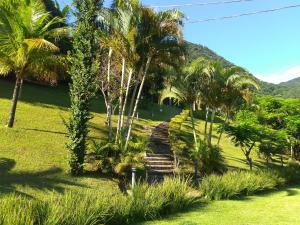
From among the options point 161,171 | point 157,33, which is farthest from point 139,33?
point 161,171

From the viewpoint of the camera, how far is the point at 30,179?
1260cm

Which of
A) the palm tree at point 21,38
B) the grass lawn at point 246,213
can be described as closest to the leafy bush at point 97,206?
the grass lawn at point 246,213

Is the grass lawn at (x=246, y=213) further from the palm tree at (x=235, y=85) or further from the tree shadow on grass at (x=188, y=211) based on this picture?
the palm tree at (x=235, y=85)

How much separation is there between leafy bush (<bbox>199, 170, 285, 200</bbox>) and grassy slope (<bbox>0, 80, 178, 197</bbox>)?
3331 mm

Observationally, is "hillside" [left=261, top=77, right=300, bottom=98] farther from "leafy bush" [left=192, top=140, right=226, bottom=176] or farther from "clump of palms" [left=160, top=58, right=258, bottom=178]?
"leafy bush" [left=192, top=140, right=226, bottom=176]

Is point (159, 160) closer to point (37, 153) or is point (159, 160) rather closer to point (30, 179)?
point (37, 153)

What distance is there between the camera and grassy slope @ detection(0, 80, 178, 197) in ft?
40.6

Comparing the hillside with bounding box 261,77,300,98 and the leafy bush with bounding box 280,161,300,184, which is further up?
the hillside with bounding box 261,77,300,98

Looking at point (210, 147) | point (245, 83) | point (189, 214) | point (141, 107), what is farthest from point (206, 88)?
point (141, 107)

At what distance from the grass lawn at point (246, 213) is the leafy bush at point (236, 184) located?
0.43 m

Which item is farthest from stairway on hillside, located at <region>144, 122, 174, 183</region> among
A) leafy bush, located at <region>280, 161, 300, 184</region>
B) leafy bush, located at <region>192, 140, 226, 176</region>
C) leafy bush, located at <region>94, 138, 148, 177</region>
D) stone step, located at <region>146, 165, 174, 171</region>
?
leafy bush, located at <region>280, 161, 300, 184</region>

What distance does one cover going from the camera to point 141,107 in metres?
43.3

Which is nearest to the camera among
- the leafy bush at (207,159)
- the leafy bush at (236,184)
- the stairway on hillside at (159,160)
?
the leafy bush at (236,184)

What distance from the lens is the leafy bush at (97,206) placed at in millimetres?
7738
